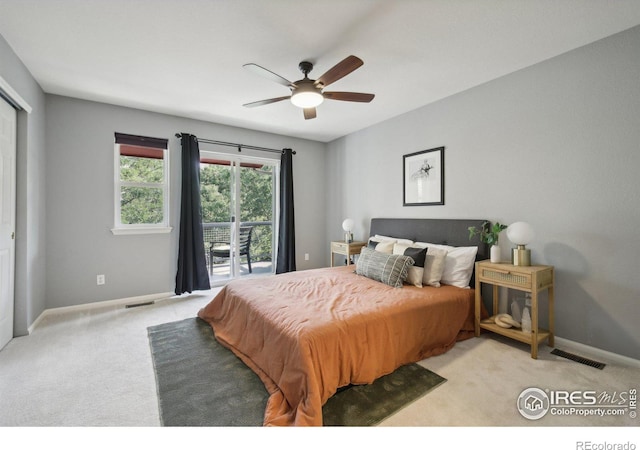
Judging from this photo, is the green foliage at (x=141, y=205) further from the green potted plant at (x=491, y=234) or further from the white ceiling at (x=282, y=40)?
the green potted plant at (x=491, y=234)

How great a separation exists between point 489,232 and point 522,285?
27.6 inches

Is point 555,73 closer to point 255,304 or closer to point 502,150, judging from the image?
point 502,150

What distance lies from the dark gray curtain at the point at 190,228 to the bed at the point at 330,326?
114 cm

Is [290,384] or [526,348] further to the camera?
[526,348]

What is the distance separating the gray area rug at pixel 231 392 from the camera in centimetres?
164

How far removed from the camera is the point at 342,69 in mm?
2080

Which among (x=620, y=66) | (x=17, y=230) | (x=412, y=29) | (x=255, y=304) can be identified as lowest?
(x=255, y=304)

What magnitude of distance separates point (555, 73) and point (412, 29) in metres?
1.45

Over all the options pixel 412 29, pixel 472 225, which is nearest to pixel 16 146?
pixel 412 29

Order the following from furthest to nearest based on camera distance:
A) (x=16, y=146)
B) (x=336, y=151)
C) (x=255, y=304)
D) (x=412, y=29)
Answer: (x=336, y=151) → (x=16, y=146) → (x=255, y=304) → (x=412, y=29)

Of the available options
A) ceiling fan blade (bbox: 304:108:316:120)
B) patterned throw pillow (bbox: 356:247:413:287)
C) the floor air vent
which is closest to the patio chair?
patterned throw pillow (bbox: 356:247:413:287)

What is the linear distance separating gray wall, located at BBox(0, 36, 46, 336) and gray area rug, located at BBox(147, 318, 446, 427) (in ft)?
4.96

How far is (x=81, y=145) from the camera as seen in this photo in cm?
346

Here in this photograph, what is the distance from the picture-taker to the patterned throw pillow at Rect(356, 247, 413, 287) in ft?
9.11
